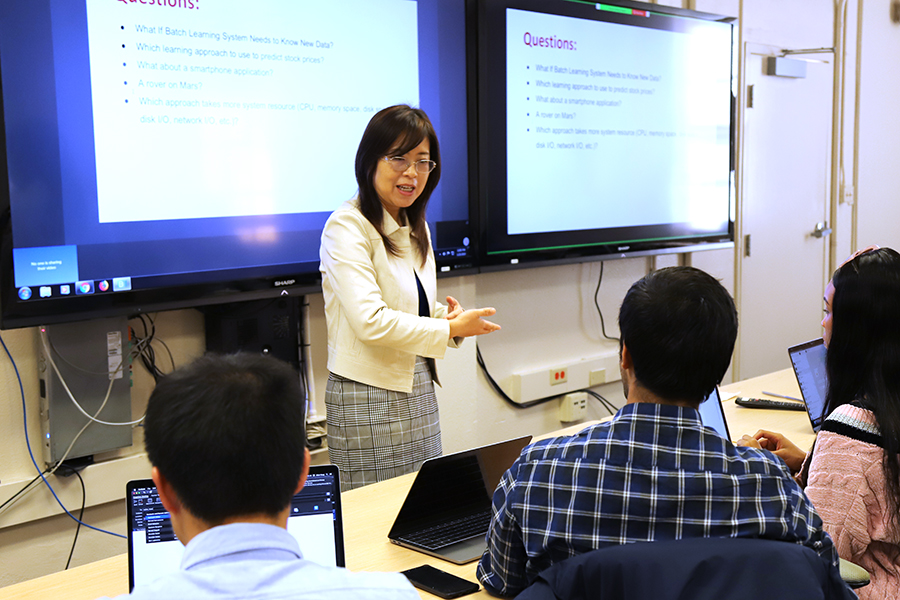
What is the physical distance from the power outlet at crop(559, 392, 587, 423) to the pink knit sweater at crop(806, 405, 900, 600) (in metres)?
2.41

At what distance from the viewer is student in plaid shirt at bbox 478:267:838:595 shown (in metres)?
1.10

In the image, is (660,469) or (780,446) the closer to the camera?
(660,469)

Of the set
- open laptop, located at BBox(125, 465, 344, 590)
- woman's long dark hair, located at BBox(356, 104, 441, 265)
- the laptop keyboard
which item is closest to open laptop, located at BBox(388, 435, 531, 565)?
the laptop keyboard

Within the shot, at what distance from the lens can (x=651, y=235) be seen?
12.8 feet

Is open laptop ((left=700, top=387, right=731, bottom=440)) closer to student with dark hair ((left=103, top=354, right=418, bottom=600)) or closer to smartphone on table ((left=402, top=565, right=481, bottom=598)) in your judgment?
smartphone on table ((left=402, top=565, right=481, bottom=598))

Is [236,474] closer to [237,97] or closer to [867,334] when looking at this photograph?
[867,334]

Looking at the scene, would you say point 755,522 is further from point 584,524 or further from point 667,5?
point 667,5

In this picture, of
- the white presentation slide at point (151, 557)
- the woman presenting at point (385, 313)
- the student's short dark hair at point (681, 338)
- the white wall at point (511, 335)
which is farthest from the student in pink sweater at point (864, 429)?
the white wall at point (511, 335)

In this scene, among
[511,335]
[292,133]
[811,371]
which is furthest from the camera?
[511,335]

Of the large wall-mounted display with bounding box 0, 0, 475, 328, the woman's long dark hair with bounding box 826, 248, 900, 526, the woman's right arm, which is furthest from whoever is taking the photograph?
the large wall-mounted display with bounding box 0, 0, 475, 328

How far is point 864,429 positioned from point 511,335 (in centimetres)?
227

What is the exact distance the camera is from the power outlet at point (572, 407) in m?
3.85

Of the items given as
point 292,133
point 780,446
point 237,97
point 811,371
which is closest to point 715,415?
point 780,446

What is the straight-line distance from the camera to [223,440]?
0.80 metres
